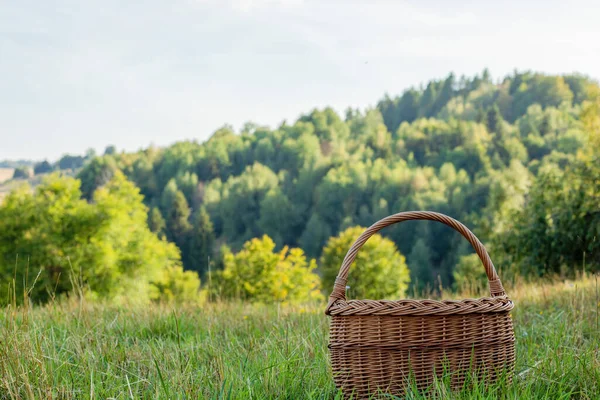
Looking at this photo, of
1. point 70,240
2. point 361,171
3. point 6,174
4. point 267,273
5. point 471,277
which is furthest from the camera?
point 6,174

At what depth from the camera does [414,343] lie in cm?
226

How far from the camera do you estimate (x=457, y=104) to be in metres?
138

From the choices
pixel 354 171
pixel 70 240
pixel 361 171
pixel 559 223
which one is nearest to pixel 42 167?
pixel 354 171

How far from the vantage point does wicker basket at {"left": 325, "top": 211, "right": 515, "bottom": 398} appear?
2244mm

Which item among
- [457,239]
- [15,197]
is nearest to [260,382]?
[15,197]

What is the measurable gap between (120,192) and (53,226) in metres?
7.41

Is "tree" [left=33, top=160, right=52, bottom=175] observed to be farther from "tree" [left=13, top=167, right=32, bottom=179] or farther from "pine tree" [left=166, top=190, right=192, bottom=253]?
"pine tree" [left=166, top=190, right=192, bottom=253]

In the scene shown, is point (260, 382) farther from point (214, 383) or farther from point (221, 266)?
point (221, 266)

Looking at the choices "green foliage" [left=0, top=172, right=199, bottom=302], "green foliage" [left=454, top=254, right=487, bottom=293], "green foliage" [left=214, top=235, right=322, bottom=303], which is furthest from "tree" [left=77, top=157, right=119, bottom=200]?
"green foliage" [left=454, top=254, right=487, bottom=293]

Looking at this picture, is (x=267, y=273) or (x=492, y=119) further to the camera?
(x=492, y=119)

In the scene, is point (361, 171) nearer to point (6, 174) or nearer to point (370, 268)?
point (370, 268)

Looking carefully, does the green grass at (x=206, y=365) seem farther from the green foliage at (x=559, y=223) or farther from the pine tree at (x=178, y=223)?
the pine tree at (x=178, y=223)

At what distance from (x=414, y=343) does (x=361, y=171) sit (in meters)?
99.0

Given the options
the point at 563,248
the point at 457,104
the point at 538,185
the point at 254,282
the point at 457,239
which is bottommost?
the point at 457,239
